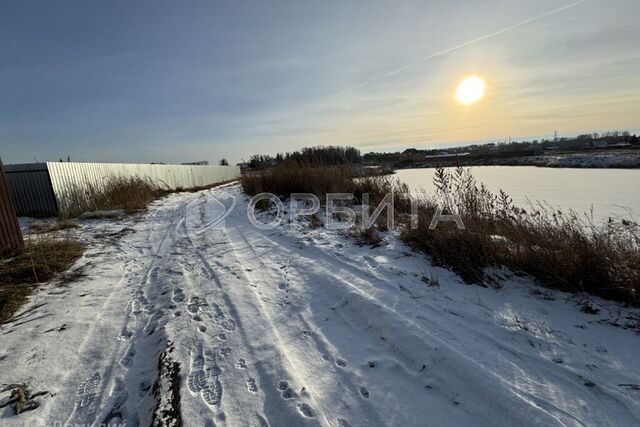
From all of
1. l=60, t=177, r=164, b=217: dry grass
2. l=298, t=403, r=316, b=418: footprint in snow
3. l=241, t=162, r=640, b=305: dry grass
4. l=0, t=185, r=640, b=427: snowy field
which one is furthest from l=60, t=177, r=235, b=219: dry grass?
l=298, t=403, r=316, b=418: footprint in snow

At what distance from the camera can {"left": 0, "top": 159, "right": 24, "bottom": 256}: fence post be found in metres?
4.71

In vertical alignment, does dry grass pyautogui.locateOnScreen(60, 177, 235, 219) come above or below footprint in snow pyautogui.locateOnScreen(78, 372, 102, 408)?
above

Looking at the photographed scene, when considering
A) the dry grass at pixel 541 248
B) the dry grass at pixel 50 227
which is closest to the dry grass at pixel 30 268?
the dry grass at pixel 50 227

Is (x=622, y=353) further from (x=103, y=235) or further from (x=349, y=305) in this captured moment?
(x=103, y=235)

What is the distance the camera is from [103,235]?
6613 millimetres

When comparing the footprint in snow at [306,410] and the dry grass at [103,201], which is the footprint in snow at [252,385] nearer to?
the footprint in snow at [306,410]

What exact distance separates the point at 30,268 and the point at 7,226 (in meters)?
1.30

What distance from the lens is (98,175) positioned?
12820mm

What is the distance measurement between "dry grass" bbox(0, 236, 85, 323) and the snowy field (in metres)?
0.20

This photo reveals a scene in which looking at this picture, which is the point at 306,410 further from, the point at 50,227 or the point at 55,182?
the point at 55,182

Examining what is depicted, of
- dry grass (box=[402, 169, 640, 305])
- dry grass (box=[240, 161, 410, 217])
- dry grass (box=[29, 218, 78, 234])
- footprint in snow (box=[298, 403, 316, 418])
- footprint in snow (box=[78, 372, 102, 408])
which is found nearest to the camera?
footprint in snow (box=[298, 403, 316, 418])

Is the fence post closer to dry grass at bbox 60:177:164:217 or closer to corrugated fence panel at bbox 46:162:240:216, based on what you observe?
dry grass at bbox 60:177:164:217

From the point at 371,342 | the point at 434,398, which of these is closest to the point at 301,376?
the point at 371,342

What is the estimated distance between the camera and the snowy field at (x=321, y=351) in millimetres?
1883
